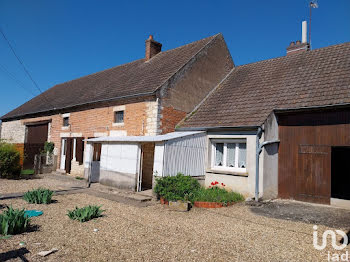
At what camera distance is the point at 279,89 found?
10422 mm

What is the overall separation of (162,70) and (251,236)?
9.96m

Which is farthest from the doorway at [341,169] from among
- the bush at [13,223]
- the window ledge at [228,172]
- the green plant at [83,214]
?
the bush at [13,223]

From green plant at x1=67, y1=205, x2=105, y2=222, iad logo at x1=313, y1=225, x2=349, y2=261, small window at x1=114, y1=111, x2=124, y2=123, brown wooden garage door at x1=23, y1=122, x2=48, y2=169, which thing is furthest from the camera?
brown wooden garage door at x1=23, y1=122, x2=48, y2=169

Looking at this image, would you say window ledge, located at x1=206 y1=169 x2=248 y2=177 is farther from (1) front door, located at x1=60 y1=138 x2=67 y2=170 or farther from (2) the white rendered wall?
(1) front door, located at x1=60 y1=138 x2=67 y2=170

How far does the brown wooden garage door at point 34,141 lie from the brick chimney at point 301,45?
16.2 metres

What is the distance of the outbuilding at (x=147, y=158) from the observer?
894cm

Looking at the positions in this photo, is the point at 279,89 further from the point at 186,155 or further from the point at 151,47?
the point at 151,47

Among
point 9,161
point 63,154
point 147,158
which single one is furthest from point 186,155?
point 63,154

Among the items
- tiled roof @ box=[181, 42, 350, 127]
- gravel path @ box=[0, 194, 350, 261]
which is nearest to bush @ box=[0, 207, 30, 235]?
gravel path @ box=[0, 194, 350, 261]

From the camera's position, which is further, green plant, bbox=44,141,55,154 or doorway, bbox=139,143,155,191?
green plant, bbox=44,141,55,154

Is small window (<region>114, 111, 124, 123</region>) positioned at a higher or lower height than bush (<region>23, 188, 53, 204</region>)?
higher

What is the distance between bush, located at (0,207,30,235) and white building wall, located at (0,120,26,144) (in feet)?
57.0

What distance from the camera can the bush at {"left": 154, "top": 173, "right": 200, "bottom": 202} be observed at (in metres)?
7.93

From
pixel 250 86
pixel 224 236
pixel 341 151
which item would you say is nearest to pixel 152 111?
pixel 250 86
